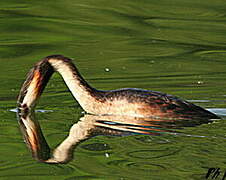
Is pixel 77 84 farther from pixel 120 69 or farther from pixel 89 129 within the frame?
pixel 120 69

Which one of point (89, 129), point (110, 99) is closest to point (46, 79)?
point (110, 99)

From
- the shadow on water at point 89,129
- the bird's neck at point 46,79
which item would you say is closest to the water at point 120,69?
the shadow on water at point 89,129

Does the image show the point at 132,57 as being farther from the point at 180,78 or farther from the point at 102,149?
the point at 102,149

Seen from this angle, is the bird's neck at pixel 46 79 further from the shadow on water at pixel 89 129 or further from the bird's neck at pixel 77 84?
the shadow on water at pixel 89 129

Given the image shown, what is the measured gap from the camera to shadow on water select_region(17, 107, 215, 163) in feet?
28.4

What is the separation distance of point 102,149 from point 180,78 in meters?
4.61

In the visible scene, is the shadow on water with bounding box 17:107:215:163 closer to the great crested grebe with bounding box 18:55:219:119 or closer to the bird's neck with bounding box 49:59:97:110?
the great crested grebe with bounding box 18:55:219:119

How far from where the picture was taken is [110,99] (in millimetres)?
10062

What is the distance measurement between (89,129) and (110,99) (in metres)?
0.71

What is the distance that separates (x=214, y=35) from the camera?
16688mm

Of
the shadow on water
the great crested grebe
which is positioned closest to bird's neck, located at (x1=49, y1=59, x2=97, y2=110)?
the great crested grebe

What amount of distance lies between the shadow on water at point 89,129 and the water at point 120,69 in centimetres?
11

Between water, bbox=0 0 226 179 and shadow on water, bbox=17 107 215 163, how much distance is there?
11 cm

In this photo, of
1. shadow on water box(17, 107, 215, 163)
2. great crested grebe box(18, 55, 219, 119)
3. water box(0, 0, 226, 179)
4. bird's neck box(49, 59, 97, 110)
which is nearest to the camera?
water box(0, 0, 226, 179)
